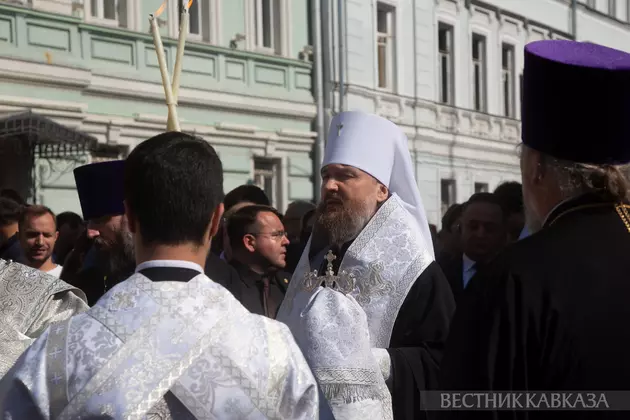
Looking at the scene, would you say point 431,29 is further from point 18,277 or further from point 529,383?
point 529,383

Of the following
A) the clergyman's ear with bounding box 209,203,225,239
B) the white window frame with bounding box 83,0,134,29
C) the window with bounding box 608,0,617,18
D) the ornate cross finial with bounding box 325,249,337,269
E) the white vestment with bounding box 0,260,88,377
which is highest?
the window with bounding box 608,0,617,18

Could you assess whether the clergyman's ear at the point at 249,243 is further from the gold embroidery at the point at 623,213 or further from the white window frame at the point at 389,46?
the white window frame at the point at 389,46

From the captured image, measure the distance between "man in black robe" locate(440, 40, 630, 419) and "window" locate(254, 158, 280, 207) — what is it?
44.4ft

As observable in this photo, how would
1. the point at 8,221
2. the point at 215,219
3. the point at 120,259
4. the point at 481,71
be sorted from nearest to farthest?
the point at 215,219 < the point at 120,259 < the point at 8,221 < the point at 481,71

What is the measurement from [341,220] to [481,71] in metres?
18.2

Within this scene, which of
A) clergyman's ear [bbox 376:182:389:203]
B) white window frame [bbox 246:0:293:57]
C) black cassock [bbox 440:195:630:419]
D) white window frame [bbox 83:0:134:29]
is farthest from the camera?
white window frame [bbox 246:0:293:57]

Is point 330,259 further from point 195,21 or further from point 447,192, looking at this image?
point 447,192

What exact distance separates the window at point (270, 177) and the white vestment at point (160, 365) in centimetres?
1339

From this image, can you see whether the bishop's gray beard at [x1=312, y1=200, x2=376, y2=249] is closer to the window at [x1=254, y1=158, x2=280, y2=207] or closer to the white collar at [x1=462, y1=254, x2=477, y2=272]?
the white collar at [x1=462, y1=254, x2=477, y2=272]

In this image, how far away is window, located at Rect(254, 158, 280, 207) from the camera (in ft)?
52.1

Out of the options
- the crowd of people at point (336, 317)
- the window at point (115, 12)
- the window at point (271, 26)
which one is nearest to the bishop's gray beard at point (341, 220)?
the crowd of people at point (336, 317)

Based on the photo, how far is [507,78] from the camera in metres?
23.1

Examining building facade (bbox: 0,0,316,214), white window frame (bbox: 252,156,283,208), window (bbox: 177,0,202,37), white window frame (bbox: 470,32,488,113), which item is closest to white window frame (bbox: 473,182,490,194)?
white window frame (bbox: 470,32,488,113)

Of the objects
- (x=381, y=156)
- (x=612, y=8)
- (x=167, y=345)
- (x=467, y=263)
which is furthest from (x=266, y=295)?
(x=612, y=8)
